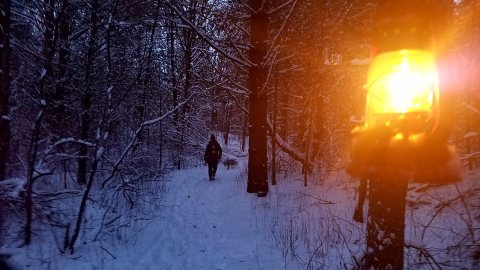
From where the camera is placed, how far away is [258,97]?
9969mm

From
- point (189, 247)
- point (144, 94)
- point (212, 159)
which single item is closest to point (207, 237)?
point (189, 247)

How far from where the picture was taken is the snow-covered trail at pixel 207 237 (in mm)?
5441

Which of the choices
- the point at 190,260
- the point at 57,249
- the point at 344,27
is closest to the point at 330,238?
the point at 190,260

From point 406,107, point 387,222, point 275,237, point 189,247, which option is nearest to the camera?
point 406,107

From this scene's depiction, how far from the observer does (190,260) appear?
559 centimetres

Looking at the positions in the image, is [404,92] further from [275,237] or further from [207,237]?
[207,237]

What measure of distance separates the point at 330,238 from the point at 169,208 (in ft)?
15.4

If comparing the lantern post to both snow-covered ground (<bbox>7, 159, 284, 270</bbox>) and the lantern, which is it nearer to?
the lantern

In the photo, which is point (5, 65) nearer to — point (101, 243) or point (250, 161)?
point (101, 243)

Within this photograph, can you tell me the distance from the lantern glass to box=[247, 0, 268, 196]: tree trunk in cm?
815

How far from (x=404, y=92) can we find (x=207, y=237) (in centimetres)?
577

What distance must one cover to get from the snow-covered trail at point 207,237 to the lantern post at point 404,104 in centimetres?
399

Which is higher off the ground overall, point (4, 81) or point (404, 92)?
point (4, 81)

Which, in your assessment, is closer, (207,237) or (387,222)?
(387,222)
